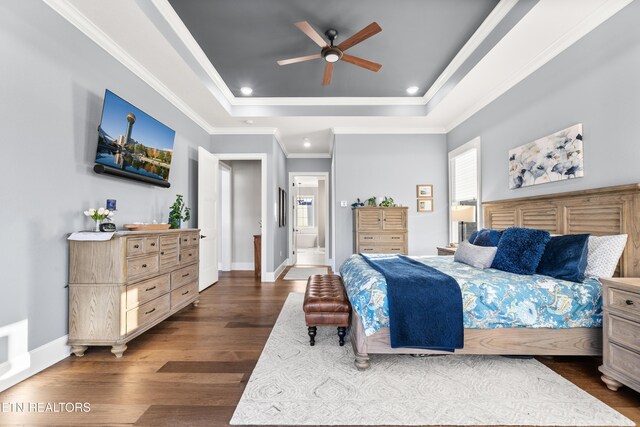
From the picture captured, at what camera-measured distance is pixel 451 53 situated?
356cm

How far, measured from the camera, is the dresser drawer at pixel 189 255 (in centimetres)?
342

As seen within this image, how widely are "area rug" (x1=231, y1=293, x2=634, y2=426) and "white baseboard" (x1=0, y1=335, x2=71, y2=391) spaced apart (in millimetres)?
1591

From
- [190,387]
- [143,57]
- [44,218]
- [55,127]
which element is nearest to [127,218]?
[44,218]

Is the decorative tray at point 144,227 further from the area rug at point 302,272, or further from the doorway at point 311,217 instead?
the doorway at point 311,217

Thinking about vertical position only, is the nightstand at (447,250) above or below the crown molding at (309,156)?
below

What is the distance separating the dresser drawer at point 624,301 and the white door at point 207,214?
458 cm

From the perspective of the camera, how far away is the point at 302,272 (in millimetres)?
6250

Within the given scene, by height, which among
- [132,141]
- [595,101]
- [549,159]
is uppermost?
[595,101]

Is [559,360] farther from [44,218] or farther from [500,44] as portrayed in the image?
[44,218]

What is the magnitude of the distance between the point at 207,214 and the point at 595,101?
4.99m

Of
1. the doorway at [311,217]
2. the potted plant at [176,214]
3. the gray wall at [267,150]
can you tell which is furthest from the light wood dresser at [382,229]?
the doorway at [311,217]

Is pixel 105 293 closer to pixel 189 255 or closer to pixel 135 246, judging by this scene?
pixel 135 246

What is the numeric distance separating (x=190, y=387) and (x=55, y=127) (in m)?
2.24

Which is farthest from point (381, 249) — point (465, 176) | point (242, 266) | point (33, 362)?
point (33, 362)
